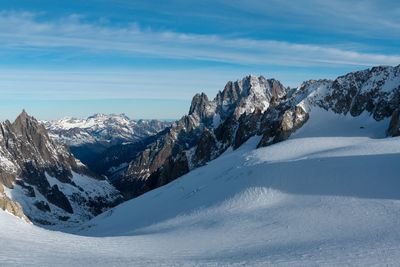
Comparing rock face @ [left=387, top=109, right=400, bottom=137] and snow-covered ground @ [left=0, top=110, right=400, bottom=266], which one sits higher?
rock face @ [left=387, top=109, right=400, bottom=137]

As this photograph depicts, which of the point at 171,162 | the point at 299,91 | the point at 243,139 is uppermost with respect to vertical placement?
the point at 299,91

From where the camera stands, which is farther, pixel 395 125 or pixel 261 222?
pixel 395 125

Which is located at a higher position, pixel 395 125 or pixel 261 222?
pixel 395 125

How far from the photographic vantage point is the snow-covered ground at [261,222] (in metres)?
27.1

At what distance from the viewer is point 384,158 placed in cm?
5166

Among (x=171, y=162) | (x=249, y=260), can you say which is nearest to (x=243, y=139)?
(x=171, y=162)

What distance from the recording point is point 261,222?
40.4 m

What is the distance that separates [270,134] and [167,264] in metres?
83.5

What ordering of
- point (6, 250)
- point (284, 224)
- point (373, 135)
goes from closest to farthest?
point (6, 250)
point (284, 224)
point (373, 135)

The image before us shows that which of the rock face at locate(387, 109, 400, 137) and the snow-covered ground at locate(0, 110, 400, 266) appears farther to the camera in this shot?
the rock face at locate(387, 109, 400, 137)

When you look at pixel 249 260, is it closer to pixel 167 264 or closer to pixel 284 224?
pixel 167 264

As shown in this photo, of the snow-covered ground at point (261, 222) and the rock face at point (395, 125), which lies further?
the rock face at point (395, 125)

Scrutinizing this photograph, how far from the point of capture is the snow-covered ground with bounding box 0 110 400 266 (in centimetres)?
2712

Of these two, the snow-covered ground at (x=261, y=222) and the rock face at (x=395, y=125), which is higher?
the rock face at (x=395, y=125)
